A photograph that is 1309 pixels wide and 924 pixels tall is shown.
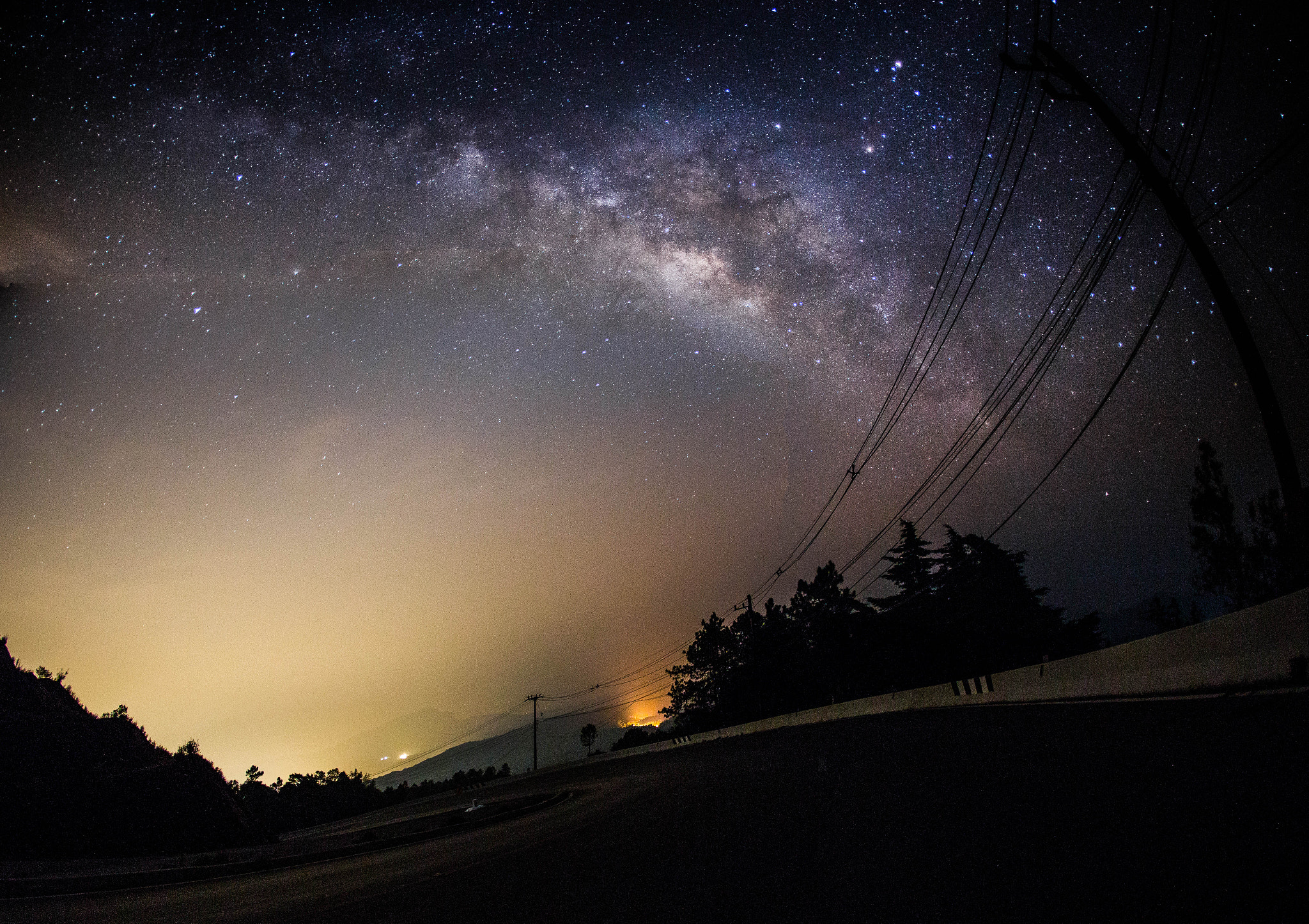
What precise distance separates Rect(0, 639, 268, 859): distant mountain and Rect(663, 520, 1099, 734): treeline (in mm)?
49293

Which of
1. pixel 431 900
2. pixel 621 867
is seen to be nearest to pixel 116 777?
pixel 431 900

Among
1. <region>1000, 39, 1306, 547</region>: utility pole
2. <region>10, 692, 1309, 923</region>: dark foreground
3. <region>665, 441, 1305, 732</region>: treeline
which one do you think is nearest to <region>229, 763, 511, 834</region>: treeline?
<region>665, 441, 1305, 732</region>: treeline

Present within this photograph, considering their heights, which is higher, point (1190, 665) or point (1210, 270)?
point (1210, 270)

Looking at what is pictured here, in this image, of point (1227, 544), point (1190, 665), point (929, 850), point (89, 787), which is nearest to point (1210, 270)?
point (1190, 665)

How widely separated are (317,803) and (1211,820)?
76.4 metres


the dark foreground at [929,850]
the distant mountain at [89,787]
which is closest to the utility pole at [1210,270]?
the dark foreground at [929,850]

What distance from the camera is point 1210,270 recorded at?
11484 mm

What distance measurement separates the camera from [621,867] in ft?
19.6

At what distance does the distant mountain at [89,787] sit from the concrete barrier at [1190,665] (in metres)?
24.0

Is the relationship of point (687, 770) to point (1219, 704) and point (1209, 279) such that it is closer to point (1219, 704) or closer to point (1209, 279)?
point (1219, 704)

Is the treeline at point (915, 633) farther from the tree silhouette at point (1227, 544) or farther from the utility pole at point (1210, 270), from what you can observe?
the utility pole at point (1210, 270)

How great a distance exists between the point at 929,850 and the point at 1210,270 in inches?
490

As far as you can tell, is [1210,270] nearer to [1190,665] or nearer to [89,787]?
[1190,665]

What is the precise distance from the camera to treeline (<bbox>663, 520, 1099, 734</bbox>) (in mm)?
68125
